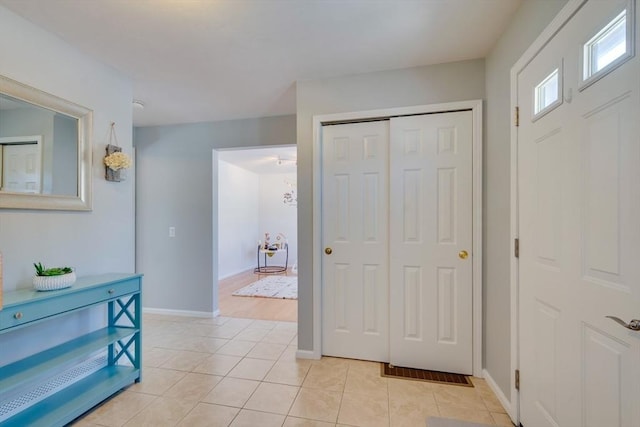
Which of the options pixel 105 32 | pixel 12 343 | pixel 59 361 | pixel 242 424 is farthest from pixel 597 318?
pixel 105 32

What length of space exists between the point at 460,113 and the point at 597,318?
5.48ft

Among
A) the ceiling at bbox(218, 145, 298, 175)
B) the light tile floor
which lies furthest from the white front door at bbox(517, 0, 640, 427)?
the ceiling at bbox(218, 145, 298, 175)

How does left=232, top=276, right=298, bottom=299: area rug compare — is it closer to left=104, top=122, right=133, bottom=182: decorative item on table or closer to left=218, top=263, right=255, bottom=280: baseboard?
left=218, top=263, right=255, bottom=280: baseboard

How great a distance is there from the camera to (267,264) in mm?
7539

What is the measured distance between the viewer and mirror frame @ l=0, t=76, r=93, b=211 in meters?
1.66

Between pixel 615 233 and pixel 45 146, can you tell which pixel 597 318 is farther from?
pixel 45 146

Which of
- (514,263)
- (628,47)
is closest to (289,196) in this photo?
(514,263)

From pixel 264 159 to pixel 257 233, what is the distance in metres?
2.51

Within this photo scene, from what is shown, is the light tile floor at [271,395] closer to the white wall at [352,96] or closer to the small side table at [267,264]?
the white wall at [352,96]

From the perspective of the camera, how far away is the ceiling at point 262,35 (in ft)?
5.42

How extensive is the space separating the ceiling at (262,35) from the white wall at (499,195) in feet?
0.50

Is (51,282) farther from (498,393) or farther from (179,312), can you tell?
(498,393)

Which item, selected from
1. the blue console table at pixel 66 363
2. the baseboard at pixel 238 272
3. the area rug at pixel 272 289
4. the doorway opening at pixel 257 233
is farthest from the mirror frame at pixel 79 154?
the baseboard at pixel 238 272

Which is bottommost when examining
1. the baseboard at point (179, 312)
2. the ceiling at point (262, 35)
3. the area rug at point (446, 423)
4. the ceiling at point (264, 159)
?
the baseboard at point (179, 312)
